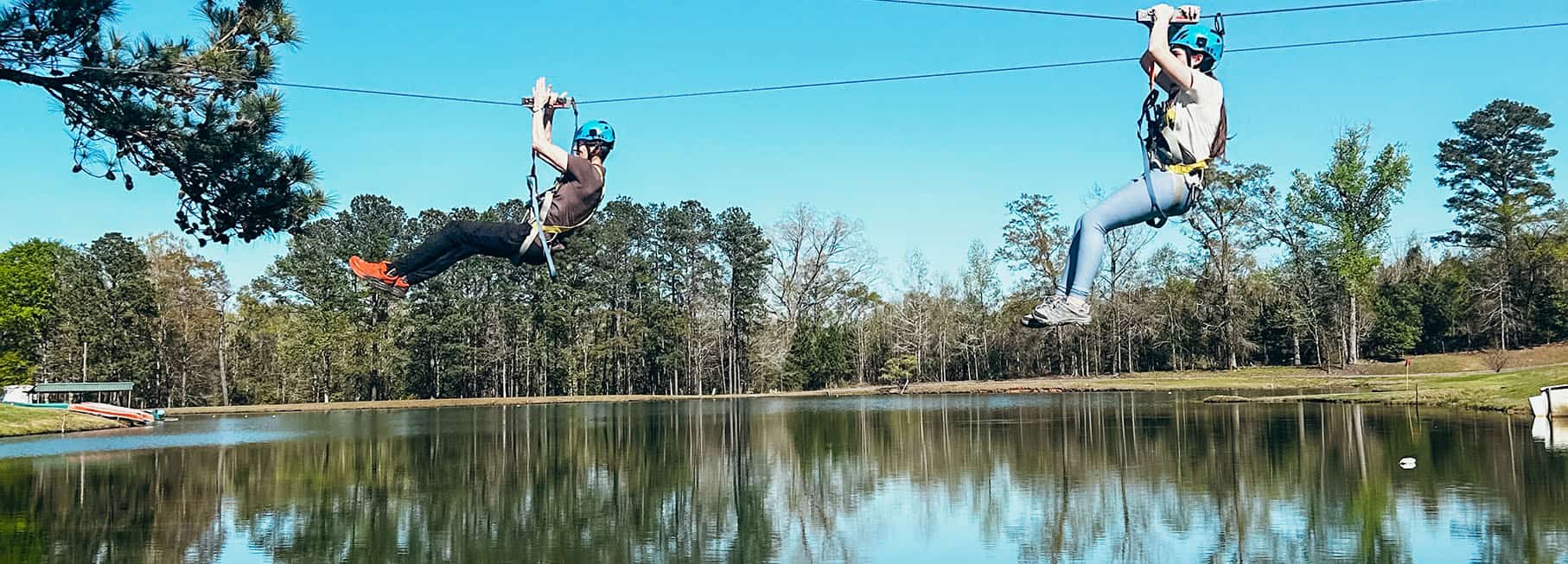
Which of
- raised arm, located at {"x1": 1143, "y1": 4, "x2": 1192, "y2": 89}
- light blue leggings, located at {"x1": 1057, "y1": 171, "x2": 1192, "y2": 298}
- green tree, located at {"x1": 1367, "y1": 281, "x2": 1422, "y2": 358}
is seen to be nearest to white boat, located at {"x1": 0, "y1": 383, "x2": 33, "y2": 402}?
light blue leggings, located at {"x1": 1057, "y1": 171, "x2": 1192, "y2": 298}

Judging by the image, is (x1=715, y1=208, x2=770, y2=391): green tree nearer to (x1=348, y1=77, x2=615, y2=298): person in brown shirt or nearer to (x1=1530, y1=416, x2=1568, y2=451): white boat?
(x1=1530, y1=416, x2=1568, y2=451): white boat

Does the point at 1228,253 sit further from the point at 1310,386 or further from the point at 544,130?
the point at 544,130

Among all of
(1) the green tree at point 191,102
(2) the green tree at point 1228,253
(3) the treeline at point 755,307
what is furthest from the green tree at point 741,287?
(1) the green tree at point 191,102

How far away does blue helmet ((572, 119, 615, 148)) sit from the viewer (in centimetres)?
1036

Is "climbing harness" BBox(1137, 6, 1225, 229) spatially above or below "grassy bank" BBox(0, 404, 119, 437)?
above

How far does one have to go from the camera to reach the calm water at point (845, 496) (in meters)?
15.0

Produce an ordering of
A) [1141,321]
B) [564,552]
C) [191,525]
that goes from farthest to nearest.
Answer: [1141,321] → [191,525] → [564,552]

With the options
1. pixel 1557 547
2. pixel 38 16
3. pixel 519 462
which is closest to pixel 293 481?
pixel 519 462

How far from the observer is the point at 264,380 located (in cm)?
7375

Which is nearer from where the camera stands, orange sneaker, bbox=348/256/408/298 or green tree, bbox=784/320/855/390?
orange sneaker, bbox=348/256/408/298

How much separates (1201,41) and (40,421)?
45.0 meters

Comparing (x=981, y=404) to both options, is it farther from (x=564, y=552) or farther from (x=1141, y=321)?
(x=564, y=552)

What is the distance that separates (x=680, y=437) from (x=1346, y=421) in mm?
19167

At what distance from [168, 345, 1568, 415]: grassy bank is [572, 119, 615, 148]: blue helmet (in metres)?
28.9
